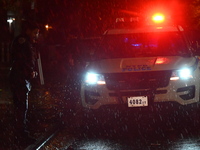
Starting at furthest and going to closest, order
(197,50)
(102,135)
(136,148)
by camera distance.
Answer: (197,50) → (102,135) → (136,148)

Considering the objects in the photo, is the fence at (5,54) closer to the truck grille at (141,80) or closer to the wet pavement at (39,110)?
the wet pavement at (39,110)

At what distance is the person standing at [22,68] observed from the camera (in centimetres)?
740

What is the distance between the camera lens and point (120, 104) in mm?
8398

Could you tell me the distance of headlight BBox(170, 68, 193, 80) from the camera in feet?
28.0

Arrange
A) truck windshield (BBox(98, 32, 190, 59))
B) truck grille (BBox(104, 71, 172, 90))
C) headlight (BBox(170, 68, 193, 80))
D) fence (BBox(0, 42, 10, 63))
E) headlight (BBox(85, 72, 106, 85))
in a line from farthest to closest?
fence (BBox(0, 42, 10, 63)) < truck windshield (BBox(98, 32, 190, 59)) < headlight (BBox(85, 72, 106, 85)) < headlight (BBox(170, 68, 193, 80)) < truck grille (BBox(104, 71, 172, 90))

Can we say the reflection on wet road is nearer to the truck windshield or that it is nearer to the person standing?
the person standing

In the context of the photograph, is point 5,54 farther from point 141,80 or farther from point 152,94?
point 152,94

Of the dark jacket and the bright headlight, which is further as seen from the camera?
the bright headlight

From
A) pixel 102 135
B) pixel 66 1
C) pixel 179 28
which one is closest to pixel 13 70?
pixel 102 135

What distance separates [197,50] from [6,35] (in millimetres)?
27657

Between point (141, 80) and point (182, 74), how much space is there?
29.7 inches

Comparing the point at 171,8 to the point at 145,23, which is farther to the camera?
the point at 171,8

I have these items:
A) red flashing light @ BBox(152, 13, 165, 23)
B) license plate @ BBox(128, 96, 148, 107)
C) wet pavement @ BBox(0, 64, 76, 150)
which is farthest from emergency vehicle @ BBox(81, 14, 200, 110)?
red flashing light @ BBox(152, 13, 165, 23)

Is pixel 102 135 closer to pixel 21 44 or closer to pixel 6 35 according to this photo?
pixel 21 44
